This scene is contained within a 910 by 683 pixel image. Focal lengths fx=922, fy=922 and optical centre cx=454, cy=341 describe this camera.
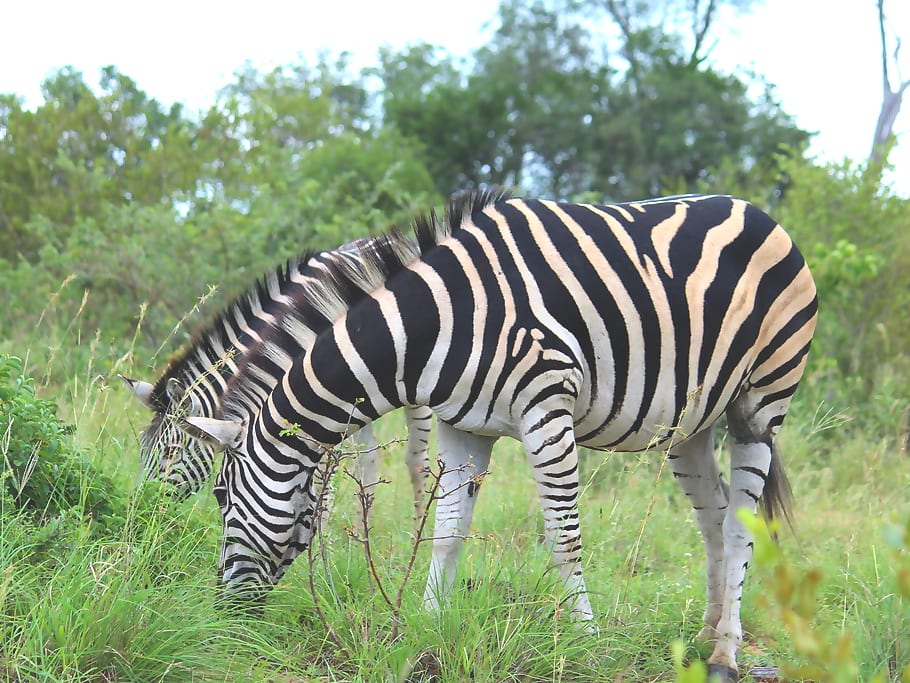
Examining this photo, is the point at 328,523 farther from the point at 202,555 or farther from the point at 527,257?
the point at 527,257

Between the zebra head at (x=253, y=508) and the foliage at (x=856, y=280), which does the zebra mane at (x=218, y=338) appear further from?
the foliage at (x=856, y=280)

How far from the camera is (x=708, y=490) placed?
14.9ft

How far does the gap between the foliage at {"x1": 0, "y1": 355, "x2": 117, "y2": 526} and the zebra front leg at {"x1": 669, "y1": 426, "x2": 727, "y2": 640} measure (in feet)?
8.89

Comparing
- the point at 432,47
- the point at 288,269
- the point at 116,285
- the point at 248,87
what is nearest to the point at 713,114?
the point at 432,47

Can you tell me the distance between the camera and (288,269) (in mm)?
5453

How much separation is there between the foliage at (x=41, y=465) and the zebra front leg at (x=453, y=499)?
A: 1.45 meters

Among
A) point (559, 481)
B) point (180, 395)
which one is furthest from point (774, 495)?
point (180, 395)

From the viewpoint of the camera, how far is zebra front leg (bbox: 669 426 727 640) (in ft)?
14.8

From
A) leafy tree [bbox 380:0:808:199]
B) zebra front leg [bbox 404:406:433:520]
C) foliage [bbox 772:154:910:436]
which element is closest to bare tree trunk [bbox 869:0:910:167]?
leafy tree [bbox 380:0:808:199]

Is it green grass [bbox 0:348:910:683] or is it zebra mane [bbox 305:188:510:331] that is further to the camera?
zebra mane [bbox 305:188:510:331]

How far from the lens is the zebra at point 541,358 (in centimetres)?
367

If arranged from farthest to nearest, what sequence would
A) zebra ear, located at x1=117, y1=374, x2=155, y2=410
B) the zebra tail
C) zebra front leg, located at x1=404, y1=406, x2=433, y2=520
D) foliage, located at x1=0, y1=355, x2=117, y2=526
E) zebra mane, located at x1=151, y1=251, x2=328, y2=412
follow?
zebra front leg, located at x1=404, y1=406, x2=433, y2=520 < zebra mane, located at x1=151, y1=251, x2=328, y2=412 < zebra ear, located at x1=117, y1=374, x2=155, y2=410 < the zebra tail < foliage, located at x1=0, y1=355, x2=117, y2=526

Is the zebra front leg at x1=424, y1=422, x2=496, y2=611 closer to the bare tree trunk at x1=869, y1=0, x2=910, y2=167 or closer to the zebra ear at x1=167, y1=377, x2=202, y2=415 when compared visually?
the zebra ear at x1=167, y1=377, x2=202, y2=415

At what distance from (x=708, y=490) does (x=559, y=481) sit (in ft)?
4.00
